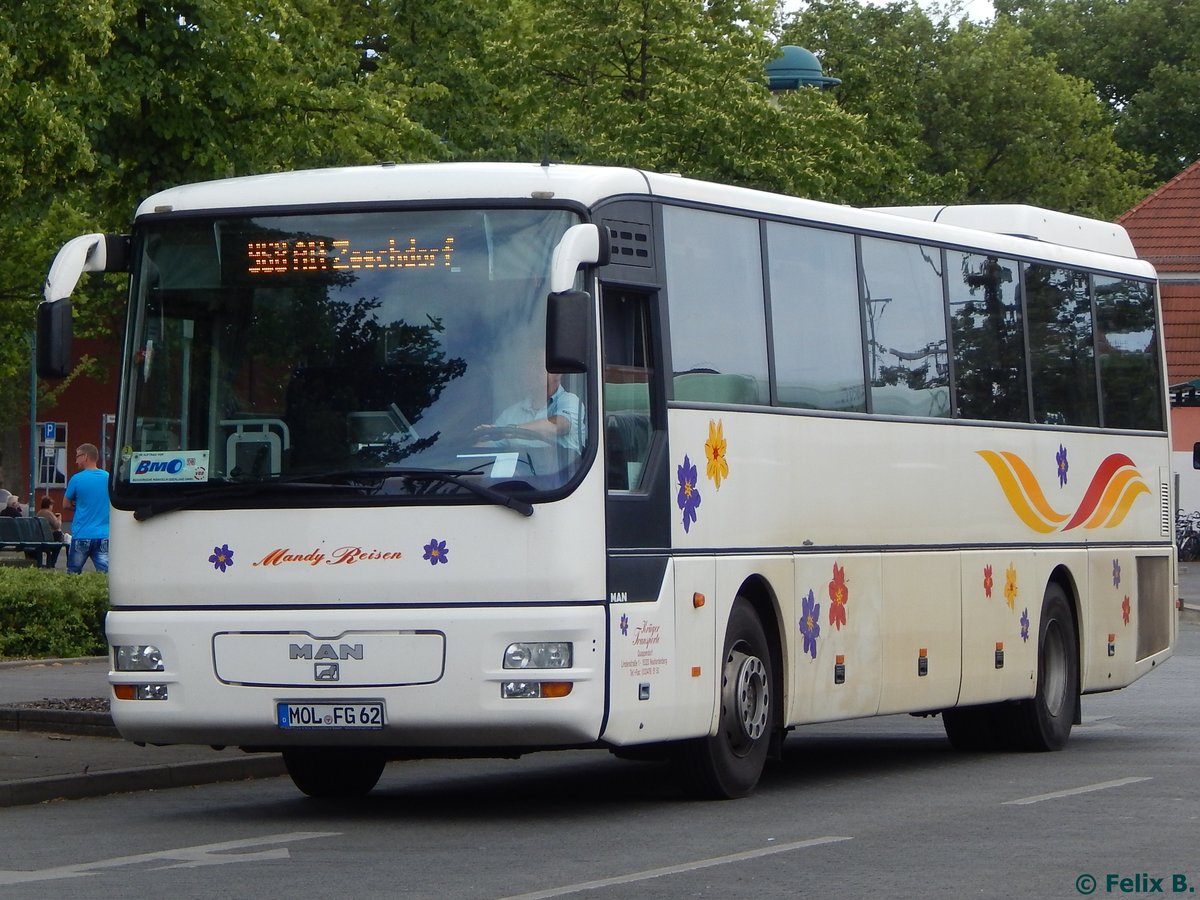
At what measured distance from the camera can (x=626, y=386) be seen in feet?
39.3

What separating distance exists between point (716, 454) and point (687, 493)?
1.40ft

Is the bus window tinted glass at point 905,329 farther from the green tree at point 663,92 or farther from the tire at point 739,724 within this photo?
the green tree at point 663,92

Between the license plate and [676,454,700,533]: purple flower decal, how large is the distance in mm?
1903

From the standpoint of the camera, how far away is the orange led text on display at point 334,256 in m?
11.8

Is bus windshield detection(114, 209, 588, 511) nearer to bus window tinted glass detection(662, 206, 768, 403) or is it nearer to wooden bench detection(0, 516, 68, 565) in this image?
bus window tinted glass detection(662, 206, 768, 403)

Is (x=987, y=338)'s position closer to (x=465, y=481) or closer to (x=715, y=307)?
(x=715, y=307)

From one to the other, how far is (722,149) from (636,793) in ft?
117

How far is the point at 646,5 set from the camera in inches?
1921

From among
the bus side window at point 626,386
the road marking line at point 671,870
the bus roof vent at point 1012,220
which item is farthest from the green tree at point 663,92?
the road marking line at point 671,870

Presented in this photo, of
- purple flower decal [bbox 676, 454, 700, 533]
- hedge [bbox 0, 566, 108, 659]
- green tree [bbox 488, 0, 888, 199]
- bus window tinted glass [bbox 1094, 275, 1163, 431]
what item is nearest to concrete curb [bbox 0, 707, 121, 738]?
purple flower decal [bbox 676, 454, 700, 533]

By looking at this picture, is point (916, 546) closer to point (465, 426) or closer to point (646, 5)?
point (465, 426)

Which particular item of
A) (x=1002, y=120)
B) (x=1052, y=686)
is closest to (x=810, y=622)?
(x=1052, y=686)

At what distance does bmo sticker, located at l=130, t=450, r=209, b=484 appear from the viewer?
11.9 metres

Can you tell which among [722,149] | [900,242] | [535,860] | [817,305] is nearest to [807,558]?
[817,305]
